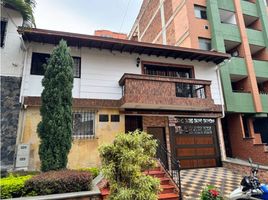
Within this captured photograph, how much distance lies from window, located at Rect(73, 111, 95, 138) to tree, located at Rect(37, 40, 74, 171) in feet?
6.60

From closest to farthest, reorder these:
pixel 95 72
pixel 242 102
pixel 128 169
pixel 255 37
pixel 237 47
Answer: pixel 128 169, pixel 95 72, pixel 242 102, pixel 237 47, pixel 255 37

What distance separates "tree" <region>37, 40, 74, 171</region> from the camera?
582cm

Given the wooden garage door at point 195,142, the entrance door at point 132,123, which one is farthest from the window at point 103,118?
the wooden garage door at point 195,142

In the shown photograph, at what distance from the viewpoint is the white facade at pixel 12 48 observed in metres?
7.70

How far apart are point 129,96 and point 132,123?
176 cm

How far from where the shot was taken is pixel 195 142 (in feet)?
33.3

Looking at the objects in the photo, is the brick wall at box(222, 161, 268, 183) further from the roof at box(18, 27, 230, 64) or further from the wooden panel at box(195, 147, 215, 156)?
the roof at box(18, 27, 230, 64)

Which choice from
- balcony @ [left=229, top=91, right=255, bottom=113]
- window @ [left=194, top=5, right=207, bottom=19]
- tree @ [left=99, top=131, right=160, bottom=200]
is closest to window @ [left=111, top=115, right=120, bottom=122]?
tree @ [left=99, top=131, right=160, bottom=200]

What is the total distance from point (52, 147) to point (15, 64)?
427cm

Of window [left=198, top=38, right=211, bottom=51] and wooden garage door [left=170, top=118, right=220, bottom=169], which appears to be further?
window [left=198, top=38, right=211, bottom=51]

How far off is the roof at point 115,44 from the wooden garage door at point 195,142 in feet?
11.7

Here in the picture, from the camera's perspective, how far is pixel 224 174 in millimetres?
8891

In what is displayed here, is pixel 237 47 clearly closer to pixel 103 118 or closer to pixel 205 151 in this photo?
pixel 205 151

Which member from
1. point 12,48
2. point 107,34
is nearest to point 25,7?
point 12,48
